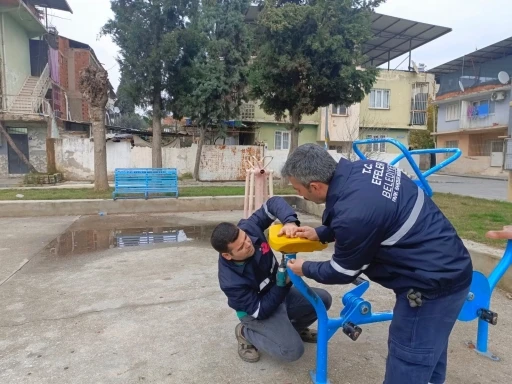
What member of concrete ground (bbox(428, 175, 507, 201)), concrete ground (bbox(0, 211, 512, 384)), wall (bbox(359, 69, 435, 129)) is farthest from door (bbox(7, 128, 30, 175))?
wall (bbox(359, 69, 435, 129))

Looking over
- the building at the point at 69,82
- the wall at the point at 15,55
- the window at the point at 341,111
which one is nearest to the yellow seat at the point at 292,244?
the window at the point at 341,111

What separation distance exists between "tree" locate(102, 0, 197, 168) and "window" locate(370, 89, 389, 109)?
1332 cm

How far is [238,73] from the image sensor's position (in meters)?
15.3

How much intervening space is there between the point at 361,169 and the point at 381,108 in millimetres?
22874

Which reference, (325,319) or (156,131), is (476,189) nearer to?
(156,131)

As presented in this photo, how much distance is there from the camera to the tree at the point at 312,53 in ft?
34.4

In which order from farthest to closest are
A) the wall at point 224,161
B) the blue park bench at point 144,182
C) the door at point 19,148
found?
the door at point 19,148 < the wall at point 224,161 < the blue park bench at point 144,182

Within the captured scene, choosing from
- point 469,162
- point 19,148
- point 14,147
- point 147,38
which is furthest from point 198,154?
point 469,162

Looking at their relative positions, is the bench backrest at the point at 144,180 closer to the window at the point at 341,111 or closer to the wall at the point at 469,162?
the window at the point at 341,111

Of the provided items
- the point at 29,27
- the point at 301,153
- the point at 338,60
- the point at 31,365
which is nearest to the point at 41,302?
the point at 31,365

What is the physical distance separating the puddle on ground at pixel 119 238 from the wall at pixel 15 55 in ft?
52.3

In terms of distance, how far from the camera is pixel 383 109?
75.1 feet

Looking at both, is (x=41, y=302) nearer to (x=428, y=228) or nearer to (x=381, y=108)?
(x=428, y=228)

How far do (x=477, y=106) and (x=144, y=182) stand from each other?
24.6 meters
